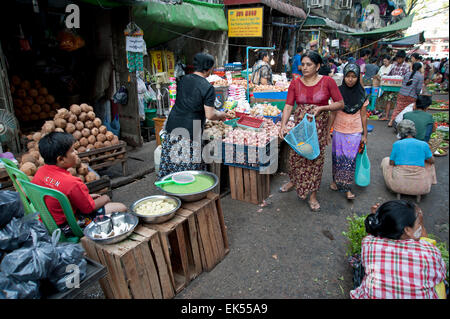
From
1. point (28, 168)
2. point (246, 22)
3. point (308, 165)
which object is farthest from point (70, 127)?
point (246, 22)

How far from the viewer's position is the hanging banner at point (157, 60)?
8.20 metres

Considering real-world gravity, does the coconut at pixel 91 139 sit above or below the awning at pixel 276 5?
below

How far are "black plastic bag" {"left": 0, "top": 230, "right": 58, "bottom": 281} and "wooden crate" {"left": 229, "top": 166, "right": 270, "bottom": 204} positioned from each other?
9.72 ft

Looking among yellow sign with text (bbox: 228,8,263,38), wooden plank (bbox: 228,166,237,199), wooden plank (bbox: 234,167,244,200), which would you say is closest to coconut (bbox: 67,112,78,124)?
wooden plank (bbox: 228,166,237,199)

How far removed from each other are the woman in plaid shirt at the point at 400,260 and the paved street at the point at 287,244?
294 mm

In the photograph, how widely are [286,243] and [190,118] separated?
6.44ft

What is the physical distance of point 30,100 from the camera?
6184 mm

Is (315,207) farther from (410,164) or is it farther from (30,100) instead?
(30,100)

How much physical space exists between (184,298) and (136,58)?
200 inches

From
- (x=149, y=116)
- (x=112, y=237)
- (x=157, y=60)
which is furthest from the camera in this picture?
(x=157, y=60)

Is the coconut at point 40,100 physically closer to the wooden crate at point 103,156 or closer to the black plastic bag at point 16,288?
the wooden crate at point 103,156

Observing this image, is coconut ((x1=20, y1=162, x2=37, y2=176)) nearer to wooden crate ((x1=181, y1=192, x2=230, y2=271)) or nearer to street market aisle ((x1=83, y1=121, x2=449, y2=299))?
street market aisle ((x1=83, y1=121, x2=449, y2=299))

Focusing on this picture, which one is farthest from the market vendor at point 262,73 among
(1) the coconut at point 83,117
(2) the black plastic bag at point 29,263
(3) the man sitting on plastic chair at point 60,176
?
(2) the black plastic bag at point 29,263
